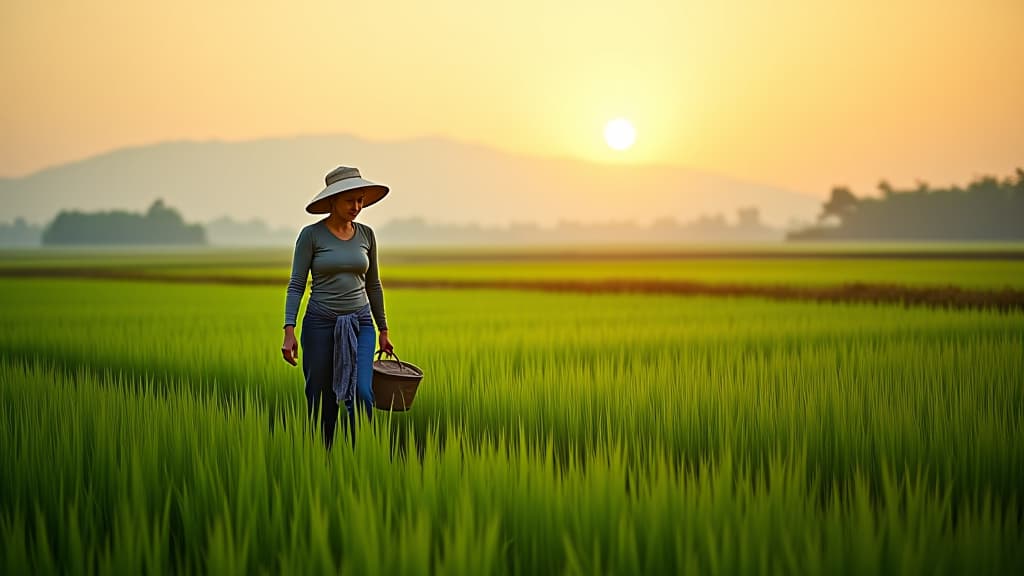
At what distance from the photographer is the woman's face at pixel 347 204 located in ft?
17.2

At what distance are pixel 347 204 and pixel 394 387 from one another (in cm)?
104

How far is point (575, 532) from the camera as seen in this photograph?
336cm

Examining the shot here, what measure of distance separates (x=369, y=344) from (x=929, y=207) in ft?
358

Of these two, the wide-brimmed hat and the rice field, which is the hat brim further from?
the rice field

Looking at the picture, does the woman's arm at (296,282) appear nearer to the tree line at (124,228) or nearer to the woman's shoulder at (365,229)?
the woman's shoulder at (365,229)

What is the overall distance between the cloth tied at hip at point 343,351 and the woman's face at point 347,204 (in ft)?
1.67

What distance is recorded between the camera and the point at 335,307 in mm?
5402

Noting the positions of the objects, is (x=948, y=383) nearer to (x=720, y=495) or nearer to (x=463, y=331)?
(x=720, y=495)

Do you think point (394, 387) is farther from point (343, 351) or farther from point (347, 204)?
point (347, 204)

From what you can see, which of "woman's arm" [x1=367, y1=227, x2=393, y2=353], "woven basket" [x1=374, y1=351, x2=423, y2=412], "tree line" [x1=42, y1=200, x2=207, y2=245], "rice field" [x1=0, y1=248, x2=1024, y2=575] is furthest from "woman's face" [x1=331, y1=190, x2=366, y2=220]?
"tree line" [x1=42, y1=200, x2=207, y2=245]

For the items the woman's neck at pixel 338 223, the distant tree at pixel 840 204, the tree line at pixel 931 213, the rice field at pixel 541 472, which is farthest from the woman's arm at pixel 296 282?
the distant tree at pixel 840 204

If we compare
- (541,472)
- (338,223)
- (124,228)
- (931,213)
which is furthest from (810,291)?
(124,228)

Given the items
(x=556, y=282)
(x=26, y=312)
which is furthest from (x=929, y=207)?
(x=26, y=312)

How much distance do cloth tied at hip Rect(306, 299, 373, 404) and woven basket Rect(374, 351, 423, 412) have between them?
7.4 inches
